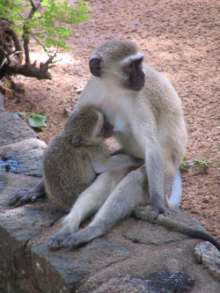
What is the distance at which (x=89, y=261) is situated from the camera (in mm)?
4391

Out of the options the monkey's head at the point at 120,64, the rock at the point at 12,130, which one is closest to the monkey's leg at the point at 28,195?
the monkey's head at the point at 120,64

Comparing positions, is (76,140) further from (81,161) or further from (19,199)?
(19,199)

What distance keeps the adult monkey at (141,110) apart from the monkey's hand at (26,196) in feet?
2.39

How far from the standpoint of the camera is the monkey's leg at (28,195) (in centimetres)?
530

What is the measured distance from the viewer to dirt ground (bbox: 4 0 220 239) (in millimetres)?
6586

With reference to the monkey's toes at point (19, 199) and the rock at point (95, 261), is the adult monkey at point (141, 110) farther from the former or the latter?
the monkey's toes at point (19, 199)

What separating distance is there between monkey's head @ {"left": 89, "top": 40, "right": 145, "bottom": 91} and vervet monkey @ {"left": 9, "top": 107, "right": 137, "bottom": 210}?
30 centimetres

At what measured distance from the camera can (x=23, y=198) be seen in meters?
5.30

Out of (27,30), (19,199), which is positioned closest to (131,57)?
(19,199)

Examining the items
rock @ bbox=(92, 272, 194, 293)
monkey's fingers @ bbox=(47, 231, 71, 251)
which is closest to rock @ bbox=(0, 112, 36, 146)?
monkey's fingers @ bbox=(47, 231, 71, 251)

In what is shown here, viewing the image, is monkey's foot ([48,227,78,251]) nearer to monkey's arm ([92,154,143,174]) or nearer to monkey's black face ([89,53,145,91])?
monkey's arm ([92,154,143,174])

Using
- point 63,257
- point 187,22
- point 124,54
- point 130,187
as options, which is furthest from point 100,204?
point 187,22

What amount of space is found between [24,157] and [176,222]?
184 centimetres

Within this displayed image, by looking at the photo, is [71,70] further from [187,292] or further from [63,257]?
[187,292]
